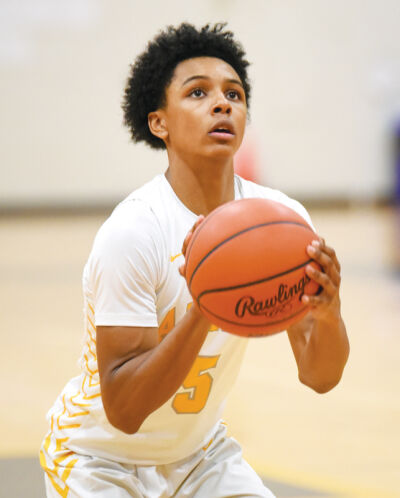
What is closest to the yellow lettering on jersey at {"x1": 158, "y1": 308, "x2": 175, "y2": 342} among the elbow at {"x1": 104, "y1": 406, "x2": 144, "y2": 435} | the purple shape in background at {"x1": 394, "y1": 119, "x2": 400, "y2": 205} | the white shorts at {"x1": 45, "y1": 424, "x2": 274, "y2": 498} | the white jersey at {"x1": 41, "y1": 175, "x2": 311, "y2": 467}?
the white jersey at {"x1": 41, "y1": 175, "x2": 311, "y2": 467}

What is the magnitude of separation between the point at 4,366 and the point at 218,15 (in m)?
9.66

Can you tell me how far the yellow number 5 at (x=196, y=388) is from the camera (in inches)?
84.7

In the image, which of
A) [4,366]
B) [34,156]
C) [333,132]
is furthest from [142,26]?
[4,366]

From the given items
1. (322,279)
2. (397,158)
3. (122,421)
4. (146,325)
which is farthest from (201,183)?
(397,158)

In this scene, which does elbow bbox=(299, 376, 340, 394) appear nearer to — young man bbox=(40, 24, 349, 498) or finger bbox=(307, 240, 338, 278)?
young man bbox=(40, 24, 349, 498)

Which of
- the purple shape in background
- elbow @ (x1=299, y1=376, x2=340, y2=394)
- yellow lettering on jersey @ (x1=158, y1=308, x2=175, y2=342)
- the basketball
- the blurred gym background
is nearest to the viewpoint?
the basketball

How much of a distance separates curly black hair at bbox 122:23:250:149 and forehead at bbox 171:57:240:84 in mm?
31

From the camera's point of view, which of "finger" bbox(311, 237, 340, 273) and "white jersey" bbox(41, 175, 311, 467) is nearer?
"finger" bbox(311, 237, 340, 273)

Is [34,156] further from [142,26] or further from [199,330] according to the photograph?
[199,330]

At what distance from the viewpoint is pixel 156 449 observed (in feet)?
7.14

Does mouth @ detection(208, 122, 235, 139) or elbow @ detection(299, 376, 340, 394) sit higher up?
mouth @ detection(208, 122, 235, 139)

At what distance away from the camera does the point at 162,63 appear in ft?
7.80

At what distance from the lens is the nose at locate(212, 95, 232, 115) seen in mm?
2139

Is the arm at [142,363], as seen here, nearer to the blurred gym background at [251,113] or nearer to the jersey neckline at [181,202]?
the jersey neckline at [181,202]
